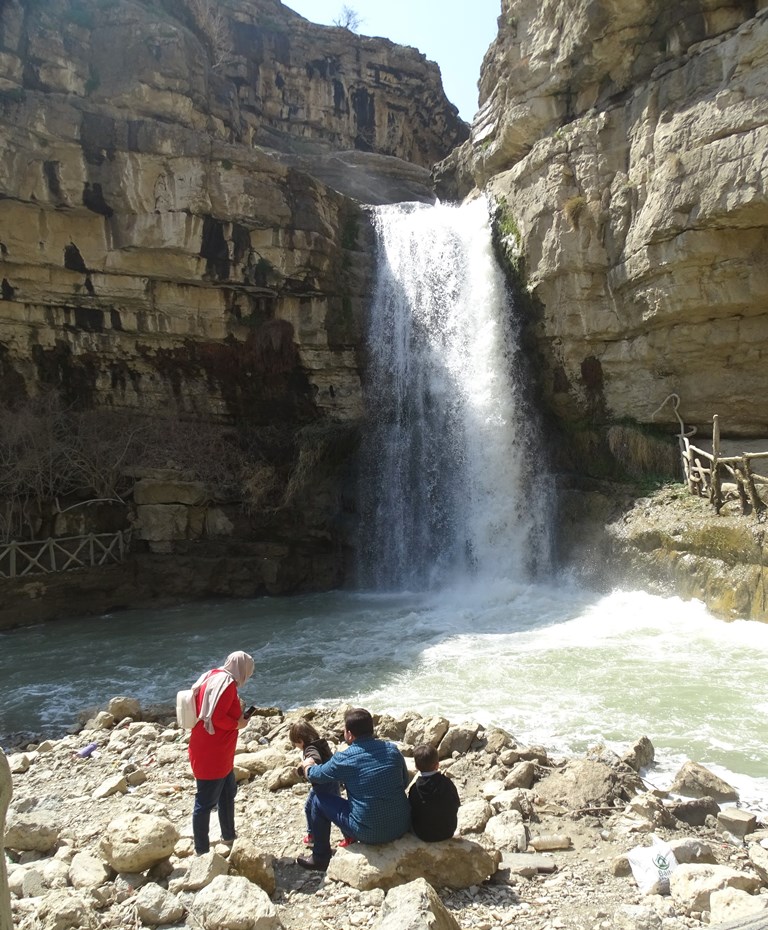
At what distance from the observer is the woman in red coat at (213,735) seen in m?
4.37

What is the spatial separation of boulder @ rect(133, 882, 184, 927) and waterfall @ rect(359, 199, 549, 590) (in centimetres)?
1310

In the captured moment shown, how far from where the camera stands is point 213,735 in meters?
4.41

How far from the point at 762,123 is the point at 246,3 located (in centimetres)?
3292

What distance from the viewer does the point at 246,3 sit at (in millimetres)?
35125

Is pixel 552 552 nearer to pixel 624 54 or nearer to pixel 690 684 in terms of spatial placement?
pixel 690 684

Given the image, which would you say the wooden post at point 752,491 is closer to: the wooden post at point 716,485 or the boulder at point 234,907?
the wooden post at point 716,485

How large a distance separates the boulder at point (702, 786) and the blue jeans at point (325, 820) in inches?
117

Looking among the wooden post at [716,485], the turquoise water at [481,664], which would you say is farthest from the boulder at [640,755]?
the wooden post at [716,485]

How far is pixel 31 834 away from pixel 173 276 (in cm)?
1550

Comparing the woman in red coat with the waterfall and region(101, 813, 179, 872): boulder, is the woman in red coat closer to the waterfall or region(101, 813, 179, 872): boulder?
region(101, 813, 179, 872): boulder

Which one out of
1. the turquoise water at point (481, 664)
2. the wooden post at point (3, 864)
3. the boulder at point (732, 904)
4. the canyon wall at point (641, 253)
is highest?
the canyon wall at point (641, 253)

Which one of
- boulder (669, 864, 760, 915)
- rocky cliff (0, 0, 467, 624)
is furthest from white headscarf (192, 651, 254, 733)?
rocky cliff (0, 0, 467, 624)

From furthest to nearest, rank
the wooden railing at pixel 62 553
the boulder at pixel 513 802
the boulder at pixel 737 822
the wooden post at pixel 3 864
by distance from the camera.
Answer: the wooden railing at pixel 62 553 → the boulder at pixel 513 802 → the boulder at pixel 737 822 → the wooden post at pixel 3 864

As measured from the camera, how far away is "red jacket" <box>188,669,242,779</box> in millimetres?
4387
